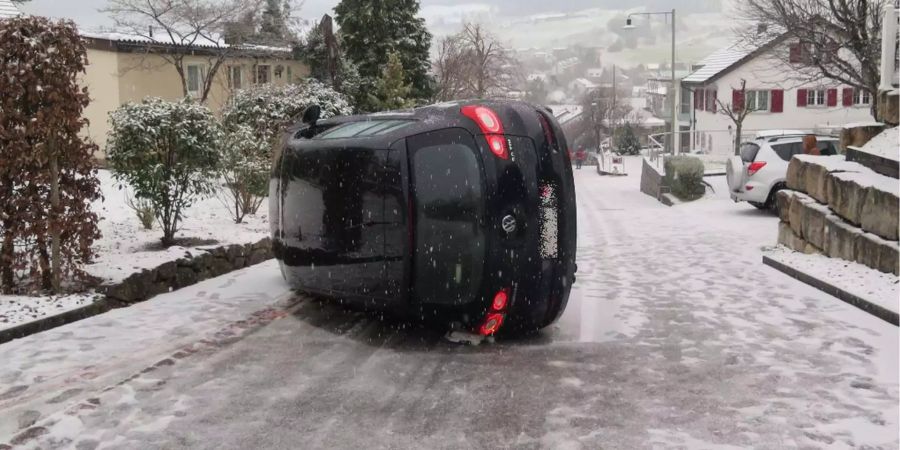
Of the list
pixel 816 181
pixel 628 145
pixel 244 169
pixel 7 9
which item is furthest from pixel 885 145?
pixel 628 145

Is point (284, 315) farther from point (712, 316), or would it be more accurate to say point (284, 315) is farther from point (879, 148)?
point (879, 148)

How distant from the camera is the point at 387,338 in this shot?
7055mm

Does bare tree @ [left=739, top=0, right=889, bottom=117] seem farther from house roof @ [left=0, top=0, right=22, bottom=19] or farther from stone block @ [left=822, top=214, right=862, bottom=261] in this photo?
house roof @ [left=0, top=0, right=22, bottom=19]

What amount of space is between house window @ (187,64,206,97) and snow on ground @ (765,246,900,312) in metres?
27.1

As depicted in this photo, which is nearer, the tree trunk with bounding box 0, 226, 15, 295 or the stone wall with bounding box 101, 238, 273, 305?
the tree trunk with bounding box 0, 226, 15, 295

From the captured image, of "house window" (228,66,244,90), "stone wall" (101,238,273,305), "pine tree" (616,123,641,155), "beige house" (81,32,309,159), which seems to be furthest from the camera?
"pine tree" (616,123,641,155)

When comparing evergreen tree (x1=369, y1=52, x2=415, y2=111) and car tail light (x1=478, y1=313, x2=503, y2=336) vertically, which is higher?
evergreen tree (x1=369, y1=52, x2=415, y2=111)

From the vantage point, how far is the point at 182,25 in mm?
31438

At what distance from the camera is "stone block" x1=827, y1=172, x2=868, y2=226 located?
29.0 feet

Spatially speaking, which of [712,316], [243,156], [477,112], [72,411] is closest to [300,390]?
[72,411]

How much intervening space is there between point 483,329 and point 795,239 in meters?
6.12

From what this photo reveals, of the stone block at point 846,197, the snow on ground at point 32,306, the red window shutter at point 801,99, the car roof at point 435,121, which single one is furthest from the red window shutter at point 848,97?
the snow on ground at point 32,306

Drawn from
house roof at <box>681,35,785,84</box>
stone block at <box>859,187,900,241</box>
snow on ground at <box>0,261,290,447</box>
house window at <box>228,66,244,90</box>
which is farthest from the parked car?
house roof at <box>681,35,785,84</box>

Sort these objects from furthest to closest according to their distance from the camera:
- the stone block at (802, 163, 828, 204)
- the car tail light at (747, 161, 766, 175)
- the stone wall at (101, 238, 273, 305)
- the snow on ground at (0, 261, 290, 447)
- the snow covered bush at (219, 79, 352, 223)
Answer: the car tail light at (747, 161, 766, 175) → the snow covered bush at (219, 79, 352, 223) → the stone block at (802, 163, 828, 204) → the stone wall at (101, 238, 273, 305) → the snow on ground at (0, 261, 290, 447)
